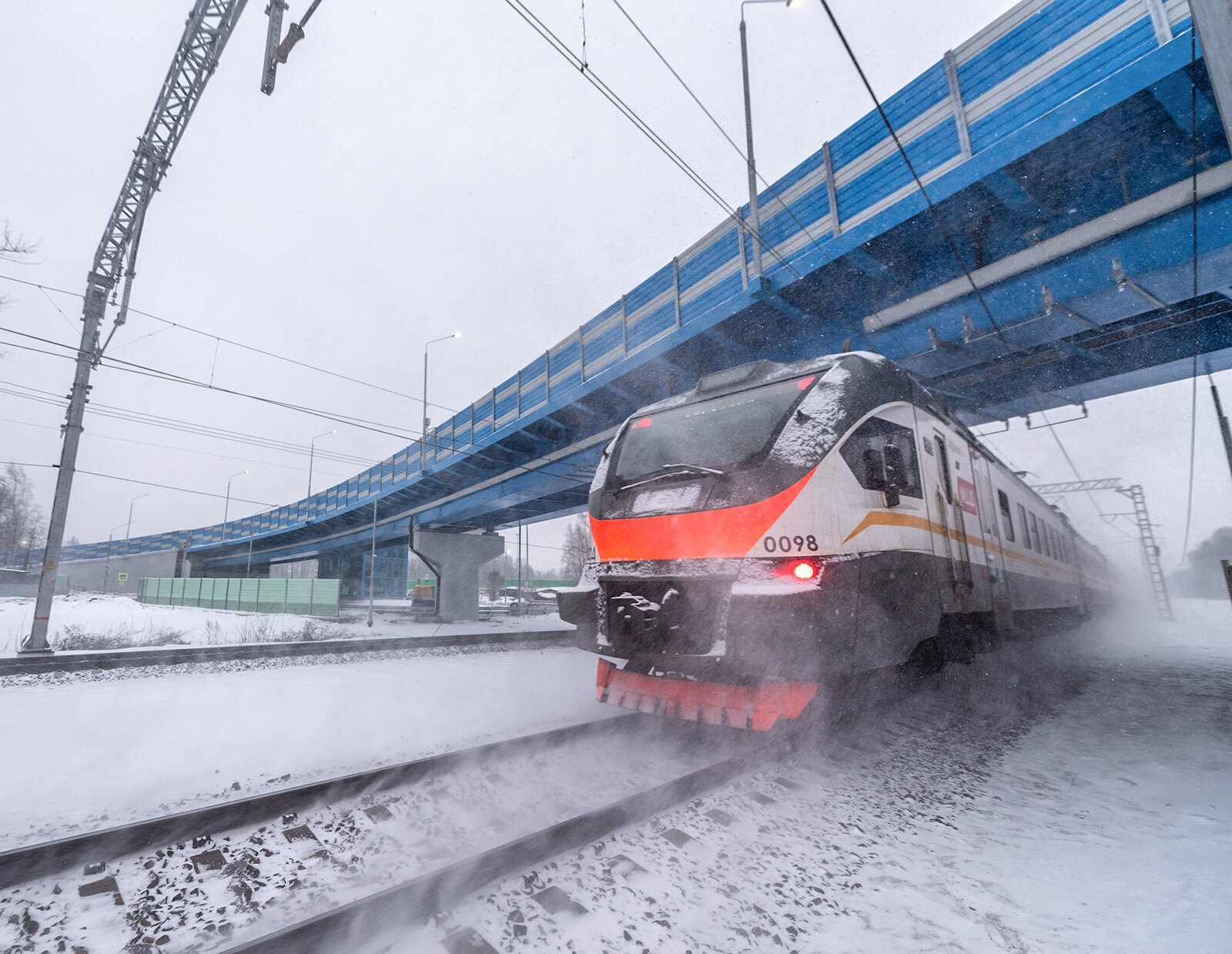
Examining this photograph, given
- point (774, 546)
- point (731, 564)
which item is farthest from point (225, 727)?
point (774, 546)

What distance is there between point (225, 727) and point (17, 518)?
319 feet

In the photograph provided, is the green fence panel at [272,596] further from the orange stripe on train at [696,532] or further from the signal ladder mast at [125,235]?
the orange stripe on train at [696,532]

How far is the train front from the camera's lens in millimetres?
4094

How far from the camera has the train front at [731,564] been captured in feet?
13.4

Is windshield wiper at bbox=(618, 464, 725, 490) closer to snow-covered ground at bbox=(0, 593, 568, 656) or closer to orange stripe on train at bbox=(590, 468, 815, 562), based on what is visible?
orange stripe on train at bbox=(590, 468, 815, 562)

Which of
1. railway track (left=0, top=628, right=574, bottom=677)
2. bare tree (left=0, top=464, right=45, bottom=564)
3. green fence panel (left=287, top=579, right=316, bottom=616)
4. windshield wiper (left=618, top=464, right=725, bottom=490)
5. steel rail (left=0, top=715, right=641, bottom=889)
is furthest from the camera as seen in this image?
bare tree (left=0, top=464, right=45, bottom=564)

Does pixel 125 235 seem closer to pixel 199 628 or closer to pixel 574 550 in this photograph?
pixel 199 628

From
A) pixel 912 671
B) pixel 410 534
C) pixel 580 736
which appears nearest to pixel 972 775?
pixel 912 671

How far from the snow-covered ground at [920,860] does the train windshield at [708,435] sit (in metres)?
2.56

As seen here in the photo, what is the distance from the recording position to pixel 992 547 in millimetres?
7105

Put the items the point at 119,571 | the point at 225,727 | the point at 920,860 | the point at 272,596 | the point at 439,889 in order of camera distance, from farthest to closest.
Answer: the point at 119,571 < the point at 272,596 < the point at 225,727 < the point at 920,860 < the point at 439,889

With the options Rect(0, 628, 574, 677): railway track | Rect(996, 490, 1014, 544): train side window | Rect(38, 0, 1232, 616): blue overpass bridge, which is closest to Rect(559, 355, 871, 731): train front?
Rect(38, 0, 1232, 616): blue overpass bridge

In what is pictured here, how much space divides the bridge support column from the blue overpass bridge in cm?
1323

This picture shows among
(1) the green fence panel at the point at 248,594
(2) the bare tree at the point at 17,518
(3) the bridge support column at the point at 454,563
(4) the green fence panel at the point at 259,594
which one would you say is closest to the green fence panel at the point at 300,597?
(4) the green fence panel at the point at 259,594
